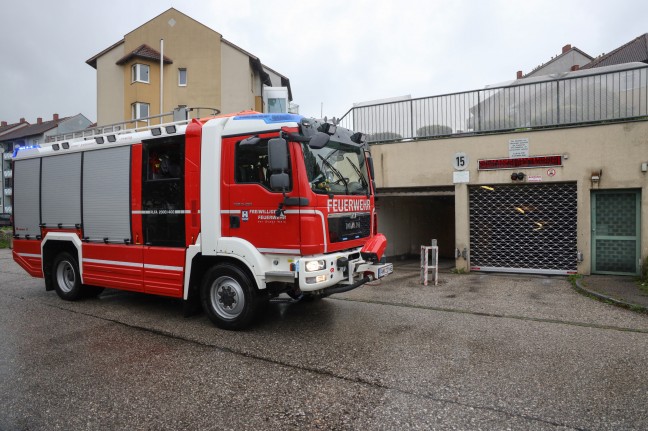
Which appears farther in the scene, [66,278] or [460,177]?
[460,177]

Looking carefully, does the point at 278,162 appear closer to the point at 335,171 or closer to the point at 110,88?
the point at 335,171

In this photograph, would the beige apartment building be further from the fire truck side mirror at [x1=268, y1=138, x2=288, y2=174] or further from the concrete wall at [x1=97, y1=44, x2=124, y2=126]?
the fire truck side mirror at [x1=268, y1=138, x2=288, y2=174]

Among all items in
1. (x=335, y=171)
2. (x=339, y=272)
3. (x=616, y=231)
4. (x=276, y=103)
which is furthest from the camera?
(x=276, y=103)

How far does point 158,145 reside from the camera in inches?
246

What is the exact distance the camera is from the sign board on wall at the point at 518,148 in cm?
1020

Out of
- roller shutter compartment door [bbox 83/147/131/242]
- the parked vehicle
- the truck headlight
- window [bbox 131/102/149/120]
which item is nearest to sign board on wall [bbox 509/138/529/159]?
the truck headlight

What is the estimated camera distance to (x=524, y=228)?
10.4 metres

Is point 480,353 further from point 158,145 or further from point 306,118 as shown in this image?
point 158,145

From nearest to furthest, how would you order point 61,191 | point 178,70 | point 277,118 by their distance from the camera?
Result: point 277,118
point 61,191
point 178,70

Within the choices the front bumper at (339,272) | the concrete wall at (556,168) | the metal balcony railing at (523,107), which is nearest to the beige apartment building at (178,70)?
the metal balcony railing at (523,107)

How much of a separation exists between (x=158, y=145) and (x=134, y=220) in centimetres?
121

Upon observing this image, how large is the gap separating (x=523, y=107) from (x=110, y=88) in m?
26.5

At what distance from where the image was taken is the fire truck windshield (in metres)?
5.37

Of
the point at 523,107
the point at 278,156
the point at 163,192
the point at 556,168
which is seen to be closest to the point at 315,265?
the point at 278,156
